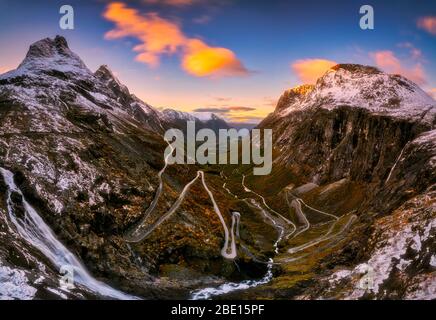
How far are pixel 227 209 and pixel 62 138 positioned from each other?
159 ft

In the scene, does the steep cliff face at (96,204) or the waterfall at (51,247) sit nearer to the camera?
the waterfall at (51,247)

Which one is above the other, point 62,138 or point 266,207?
point 62,138

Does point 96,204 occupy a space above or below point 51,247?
above

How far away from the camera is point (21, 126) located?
4515 inches

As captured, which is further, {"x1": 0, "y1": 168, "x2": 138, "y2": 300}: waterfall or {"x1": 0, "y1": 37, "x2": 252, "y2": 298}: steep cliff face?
{"x1": 0, "y1": 37, "x2": 252, "y2": 298}: steep cliff face

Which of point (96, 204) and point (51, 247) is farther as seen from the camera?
point (96, 204)

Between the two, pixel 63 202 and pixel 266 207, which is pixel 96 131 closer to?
pixel 63 202

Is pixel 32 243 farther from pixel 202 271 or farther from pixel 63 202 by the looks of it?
pixel 202 271

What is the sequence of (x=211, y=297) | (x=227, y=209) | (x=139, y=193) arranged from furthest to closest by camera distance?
(x=227, y=209), (x=139, y=193), (x=211, y=297)

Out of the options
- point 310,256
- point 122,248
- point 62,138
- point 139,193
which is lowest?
point 310,256

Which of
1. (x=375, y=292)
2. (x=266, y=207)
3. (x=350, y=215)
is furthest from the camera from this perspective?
(x=266, y=207)

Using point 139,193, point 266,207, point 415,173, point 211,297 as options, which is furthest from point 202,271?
point 266,207

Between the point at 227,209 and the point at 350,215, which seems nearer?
the point at 227,209

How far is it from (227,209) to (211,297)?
53236 mm
